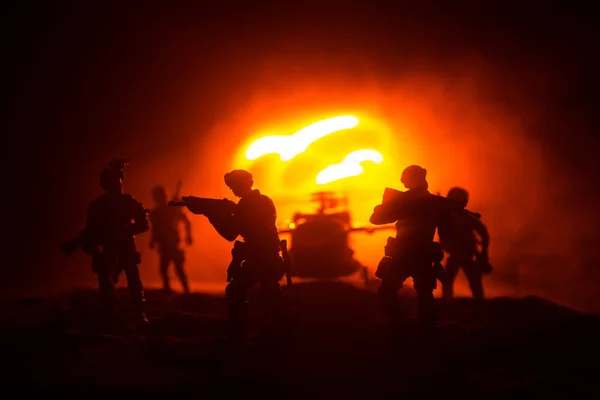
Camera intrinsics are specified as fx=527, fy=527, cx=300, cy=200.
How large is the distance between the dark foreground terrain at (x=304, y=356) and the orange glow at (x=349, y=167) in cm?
538

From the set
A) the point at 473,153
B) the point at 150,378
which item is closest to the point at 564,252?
the point at 473,153

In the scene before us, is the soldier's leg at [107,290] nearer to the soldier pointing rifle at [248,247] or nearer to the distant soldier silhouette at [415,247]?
the soldier pointing rifle at [248,247]

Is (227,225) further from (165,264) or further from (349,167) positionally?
(349,167)

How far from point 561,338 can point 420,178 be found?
2356mm

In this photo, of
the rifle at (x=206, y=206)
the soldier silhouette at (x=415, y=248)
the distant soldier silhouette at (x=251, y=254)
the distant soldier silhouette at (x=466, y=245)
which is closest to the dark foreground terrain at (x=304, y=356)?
the soldier silhouette at (x=415, y=248)

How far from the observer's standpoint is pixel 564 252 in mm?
16812

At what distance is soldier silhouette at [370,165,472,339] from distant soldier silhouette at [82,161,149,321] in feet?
10.9

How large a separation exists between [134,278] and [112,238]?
616 millimetres

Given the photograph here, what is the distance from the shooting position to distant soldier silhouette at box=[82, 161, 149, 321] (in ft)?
23.1

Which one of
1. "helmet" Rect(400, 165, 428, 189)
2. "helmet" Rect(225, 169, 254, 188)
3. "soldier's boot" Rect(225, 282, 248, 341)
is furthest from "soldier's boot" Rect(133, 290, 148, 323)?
"helmet" Rect(400, 165, 428, 189)

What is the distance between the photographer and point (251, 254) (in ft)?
20.3

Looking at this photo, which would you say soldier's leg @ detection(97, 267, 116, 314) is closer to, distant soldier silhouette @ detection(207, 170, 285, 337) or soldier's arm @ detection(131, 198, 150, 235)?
soldier's arm @ detection(131, 198, 150, 235)

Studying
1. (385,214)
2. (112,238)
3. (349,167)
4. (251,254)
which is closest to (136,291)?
(112,238)

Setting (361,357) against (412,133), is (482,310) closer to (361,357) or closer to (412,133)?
(361,357)
